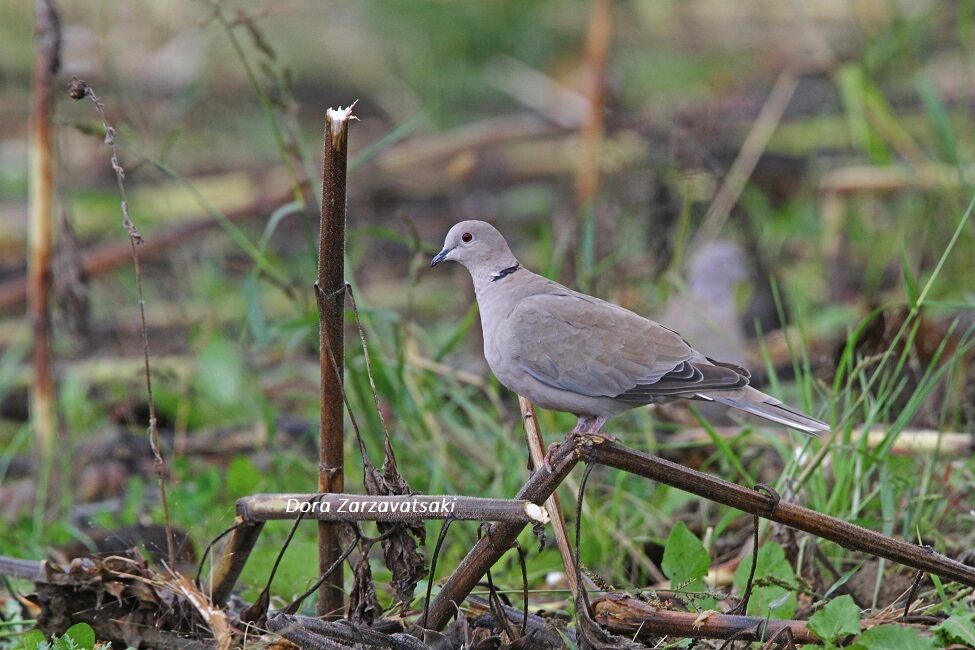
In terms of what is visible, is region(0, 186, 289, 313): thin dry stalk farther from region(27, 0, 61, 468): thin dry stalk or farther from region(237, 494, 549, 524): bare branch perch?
region(237, 494, 549, 524): bare branch perch

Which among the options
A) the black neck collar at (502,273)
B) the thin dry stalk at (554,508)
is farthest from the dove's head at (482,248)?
the thin dry stalk at (554,508)

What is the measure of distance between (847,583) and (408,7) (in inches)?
A: 337

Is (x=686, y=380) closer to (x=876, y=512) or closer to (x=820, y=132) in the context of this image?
(x=876, y=512)

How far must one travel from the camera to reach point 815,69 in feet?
28.6

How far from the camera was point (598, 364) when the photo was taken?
8.99 feet

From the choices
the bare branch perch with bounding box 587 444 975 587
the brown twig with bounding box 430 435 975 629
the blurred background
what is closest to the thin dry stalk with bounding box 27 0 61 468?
the blurred background

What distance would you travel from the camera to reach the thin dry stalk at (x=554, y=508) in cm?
248

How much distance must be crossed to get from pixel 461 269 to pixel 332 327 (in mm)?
4333

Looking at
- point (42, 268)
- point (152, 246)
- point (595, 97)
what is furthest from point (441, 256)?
point (595, 97)

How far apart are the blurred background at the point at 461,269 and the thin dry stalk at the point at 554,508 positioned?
2.04 ft

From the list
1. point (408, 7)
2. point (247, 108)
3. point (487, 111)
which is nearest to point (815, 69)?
point (487, 111)

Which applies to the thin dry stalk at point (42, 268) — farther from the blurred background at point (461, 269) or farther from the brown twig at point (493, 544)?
the brown twig at point (493, 544)

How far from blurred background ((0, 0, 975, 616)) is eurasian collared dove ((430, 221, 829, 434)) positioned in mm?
497

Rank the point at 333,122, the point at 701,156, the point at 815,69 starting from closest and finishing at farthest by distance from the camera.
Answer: the point at 333,122 < the point at 701,156 < the point at 815,69
